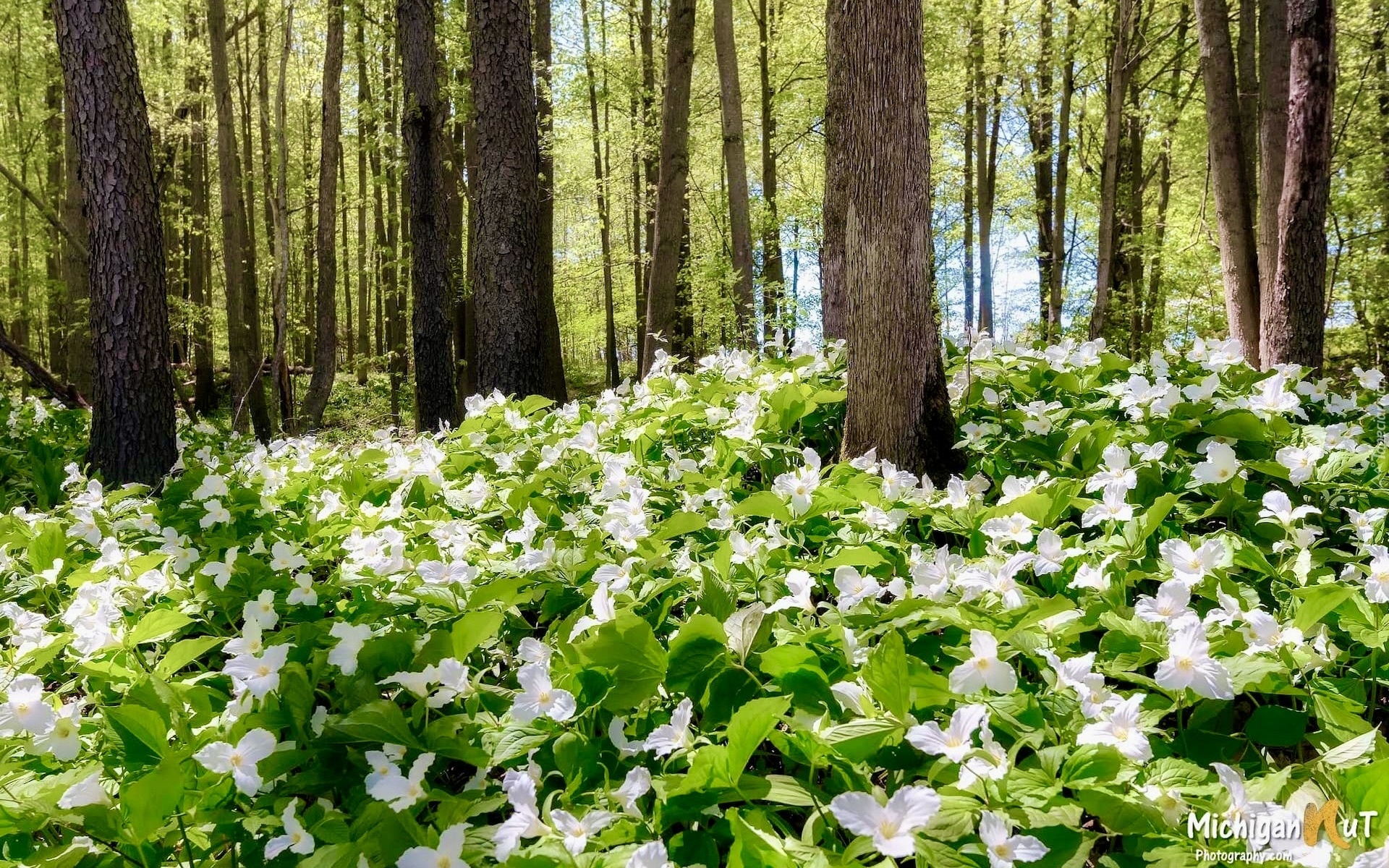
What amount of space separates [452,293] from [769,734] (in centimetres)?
914

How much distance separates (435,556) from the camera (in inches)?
80.4

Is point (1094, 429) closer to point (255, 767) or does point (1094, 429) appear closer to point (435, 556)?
point (435, 556)

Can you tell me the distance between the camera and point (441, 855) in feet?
3.52

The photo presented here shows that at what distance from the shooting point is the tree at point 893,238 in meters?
2.82

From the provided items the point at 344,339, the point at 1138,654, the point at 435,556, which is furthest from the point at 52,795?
the point at 344,339

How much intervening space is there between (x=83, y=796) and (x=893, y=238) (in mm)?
2622

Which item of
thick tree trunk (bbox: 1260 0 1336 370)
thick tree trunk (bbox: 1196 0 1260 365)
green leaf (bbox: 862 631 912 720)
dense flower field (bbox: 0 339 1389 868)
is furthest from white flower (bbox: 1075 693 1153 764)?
thick tree trunk (bbox: 1196 0 1260 365)

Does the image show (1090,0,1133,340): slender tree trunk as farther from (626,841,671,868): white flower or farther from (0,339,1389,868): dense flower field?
(626,841,671,868): white flower

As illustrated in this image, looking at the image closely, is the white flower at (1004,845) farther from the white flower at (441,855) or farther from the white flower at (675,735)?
the white flower at (441,855)

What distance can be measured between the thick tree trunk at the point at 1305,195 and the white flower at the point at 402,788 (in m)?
5.36

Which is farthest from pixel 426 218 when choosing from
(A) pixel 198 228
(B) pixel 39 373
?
(A) pixel 198 228

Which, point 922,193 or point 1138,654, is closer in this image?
point 1138,654

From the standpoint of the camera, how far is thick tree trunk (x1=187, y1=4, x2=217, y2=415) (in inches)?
513

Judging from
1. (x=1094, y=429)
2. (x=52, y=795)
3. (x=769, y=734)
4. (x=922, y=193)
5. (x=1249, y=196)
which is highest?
(x=1249, y=196)
